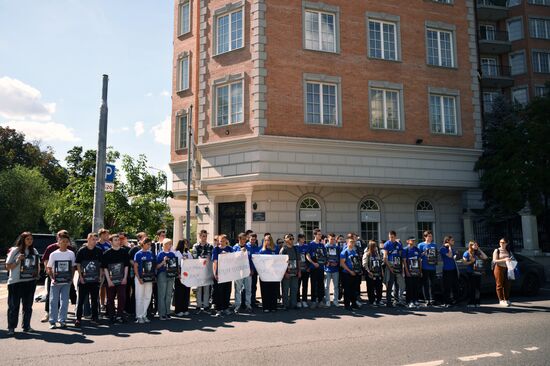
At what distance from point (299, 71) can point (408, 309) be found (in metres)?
12.0

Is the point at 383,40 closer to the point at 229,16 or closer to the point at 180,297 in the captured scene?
the point at 229,16

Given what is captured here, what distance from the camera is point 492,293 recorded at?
14.2m

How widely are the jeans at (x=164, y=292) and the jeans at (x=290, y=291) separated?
2.99 metres

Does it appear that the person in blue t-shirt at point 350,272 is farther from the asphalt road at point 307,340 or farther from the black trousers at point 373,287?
the asphalt road at point 307,340

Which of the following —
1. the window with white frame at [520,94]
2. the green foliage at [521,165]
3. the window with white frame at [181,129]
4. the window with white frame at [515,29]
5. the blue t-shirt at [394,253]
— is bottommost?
the blue t-shirt at [394,253]

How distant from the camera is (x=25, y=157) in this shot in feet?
169

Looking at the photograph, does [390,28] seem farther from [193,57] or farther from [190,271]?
[190,271]

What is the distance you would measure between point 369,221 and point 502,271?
8955 millimetres

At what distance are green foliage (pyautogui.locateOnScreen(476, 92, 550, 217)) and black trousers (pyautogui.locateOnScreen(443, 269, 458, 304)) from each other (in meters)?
10.1

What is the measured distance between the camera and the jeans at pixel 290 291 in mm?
12047

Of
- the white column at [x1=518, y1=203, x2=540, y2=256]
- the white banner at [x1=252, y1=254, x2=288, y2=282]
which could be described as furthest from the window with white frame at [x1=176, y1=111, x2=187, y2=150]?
Answer: the white column at [x1=518, y1=203, x2=540, y2=256]

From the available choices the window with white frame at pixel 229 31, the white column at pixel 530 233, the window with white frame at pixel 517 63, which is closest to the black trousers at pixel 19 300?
the window with white frame at pixel 229 31

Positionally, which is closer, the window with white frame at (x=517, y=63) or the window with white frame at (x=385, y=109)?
the window with white frame at (x=385, y=109)

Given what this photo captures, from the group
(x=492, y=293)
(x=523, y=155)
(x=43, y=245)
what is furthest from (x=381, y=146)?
(x=43, y=245)
